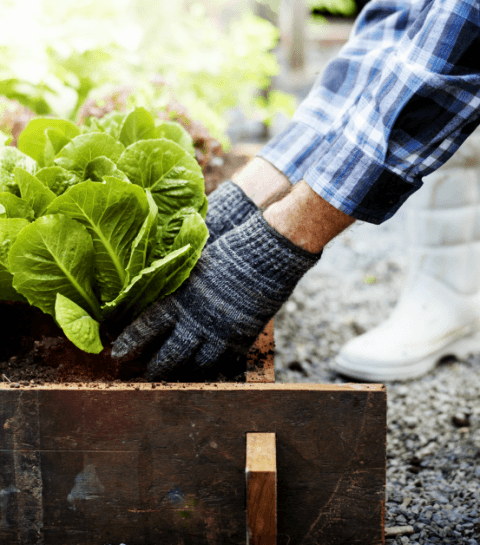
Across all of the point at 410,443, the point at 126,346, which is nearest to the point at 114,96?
the point at 126,346

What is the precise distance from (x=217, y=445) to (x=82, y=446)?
21cm

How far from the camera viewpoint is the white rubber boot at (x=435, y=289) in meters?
1.74

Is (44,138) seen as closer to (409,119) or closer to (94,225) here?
(94,225)

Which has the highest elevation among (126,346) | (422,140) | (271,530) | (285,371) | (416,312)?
(422,140)

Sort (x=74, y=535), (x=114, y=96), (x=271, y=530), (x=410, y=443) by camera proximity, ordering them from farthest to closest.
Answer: (x=114, y=96) → (x=410, y=443) → (x=74, y=535) → (x=271, y=530)

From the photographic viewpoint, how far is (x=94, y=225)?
34.4 inches

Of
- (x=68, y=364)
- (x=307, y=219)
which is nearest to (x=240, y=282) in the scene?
(x=307, y=219)

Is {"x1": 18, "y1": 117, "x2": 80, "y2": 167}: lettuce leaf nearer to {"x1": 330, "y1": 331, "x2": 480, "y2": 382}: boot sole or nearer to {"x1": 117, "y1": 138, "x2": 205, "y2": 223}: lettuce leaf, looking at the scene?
{"x1": 117, "y1": 138, "x2": 205, "y2": 223}: lettuce leaf

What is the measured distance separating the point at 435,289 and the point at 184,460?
4.49 ft

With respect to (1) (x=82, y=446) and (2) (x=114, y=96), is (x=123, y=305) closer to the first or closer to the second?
(1) (x=82, y=446)

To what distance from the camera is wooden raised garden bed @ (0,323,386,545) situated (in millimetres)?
777

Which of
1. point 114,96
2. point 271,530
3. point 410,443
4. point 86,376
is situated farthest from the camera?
point 114,96

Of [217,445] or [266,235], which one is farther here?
[266,235]

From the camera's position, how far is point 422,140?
2.76 ft
